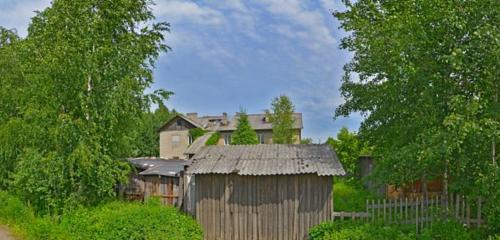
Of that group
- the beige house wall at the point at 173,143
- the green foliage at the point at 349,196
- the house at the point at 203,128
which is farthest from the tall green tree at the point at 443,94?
the beige house wall at the point at 173,143

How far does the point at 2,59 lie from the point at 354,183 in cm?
1862

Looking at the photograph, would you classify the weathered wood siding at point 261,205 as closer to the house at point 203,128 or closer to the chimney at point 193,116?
the house at point 203,128

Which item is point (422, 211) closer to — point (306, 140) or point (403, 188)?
point (403, 188)

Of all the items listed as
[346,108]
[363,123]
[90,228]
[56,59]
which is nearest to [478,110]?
[363,123]

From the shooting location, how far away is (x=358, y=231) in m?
11.5

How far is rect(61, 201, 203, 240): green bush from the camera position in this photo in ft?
41.2

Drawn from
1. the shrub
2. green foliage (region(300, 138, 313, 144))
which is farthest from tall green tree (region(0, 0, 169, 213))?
green foliage (region(300, 138, 313, 144))

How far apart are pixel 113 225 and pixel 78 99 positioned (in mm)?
4411

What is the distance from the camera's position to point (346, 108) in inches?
611

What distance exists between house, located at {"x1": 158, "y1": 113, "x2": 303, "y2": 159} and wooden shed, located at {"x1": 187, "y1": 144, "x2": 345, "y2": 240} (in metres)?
30.5

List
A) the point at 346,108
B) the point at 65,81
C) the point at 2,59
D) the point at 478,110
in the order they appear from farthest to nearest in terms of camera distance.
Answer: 1. the point at 2,59
2. the point at 346,108
3. the point at 65,81
4. the point at 478,110

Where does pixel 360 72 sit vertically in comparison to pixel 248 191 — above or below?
above

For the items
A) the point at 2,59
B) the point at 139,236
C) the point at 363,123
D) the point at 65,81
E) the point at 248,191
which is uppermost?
the point at 2,59

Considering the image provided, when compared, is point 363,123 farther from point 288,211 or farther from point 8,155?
point 8,155
